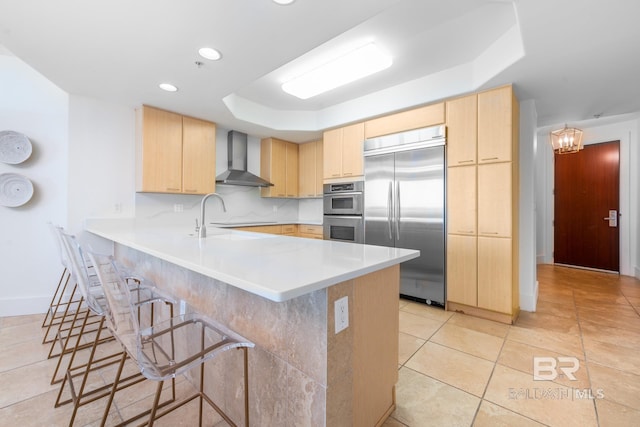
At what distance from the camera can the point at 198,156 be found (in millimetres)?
3701

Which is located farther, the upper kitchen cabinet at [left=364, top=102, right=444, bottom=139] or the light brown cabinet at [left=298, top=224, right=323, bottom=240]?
the light brown cabinet at [left=298, top=224, right=323, bottom=240]

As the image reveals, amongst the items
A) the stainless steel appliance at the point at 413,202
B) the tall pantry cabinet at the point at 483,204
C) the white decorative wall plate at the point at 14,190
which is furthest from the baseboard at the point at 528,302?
the white decorative wall plate at the point at 14,190

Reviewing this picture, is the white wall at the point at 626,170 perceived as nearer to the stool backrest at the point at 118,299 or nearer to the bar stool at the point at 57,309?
the stool backrest at the point at 118,299

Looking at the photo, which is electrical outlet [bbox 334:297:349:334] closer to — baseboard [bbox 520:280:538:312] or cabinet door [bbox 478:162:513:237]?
cabinet door [bbox 478:162:513:237]

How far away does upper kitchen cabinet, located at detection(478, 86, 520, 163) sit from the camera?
8.51 ft

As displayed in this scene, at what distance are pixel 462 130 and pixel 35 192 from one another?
15.2 feet

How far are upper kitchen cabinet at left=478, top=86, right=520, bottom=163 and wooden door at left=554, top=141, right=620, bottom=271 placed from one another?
3.53m

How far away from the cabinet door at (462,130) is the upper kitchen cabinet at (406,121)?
0.13 metres

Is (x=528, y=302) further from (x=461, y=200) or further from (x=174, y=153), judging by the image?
(x=174, y=153)

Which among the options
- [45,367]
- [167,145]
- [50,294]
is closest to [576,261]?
[167,145]

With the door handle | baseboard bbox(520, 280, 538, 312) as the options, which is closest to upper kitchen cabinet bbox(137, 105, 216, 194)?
baseboard bbox(520, 280, 538, 312)

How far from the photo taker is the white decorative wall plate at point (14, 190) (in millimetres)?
2803

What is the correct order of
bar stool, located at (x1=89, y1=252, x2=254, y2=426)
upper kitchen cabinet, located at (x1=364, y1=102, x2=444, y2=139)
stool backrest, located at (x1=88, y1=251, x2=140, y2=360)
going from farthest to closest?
upper kitchen cabinet, located at (x1=364, y1=102, x2=444, y2=139) < stool backrest, located at (x1=88, y1=251, x2=140, y2=360) < bar stool, located at (x1=89, y1=252, x2=254, y2=426)

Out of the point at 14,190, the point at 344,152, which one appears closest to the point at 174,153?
the point at 14,190
